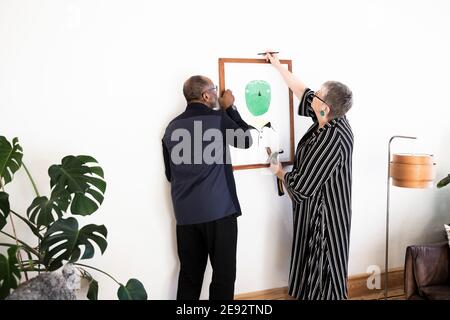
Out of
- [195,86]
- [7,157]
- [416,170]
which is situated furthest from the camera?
[416,170]

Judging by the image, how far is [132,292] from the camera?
180 centimetres

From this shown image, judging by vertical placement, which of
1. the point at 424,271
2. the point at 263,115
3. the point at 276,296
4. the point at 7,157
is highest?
the point at 263,115

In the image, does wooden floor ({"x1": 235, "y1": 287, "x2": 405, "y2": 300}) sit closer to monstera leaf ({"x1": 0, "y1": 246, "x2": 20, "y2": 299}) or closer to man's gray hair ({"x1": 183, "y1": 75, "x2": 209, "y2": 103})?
man's gray hair ({"x1": 183, "y1": 75, "x2": 209, "y2": 103})

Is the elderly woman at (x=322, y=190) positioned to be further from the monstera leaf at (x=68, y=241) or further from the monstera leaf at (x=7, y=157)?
the monstera leaf at (x=7, y=157)

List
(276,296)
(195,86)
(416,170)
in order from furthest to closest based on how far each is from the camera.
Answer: (276,296)
(416,170)
(195,86)

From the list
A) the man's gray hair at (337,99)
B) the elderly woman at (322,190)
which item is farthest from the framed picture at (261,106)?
the man's gray hair at (337,99)

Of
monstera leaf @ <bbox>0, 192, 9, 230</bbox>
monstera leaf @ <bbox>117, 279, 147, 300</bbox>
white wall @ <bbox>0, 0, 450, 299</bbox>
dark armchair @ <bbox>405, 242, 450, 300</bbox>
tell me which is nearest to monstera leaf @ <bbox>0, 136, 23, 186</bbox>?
monstera leaf @ <bbox>0, 192, 9, 230</bbox>

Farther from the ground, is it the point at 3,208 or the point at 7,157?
the point at 7,157

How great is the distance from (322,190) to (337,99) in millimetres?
563

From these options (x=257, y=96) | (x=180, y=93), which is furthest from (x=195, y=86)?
(x=257, y=96)

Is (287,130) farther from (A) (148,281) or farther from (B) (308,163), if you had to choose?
(A) (148,281)

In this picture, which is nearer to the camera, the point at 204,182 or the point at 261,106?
the point at 204,182

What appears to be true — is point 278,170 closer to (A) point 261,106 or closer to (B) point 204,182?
(A) point 261,106
